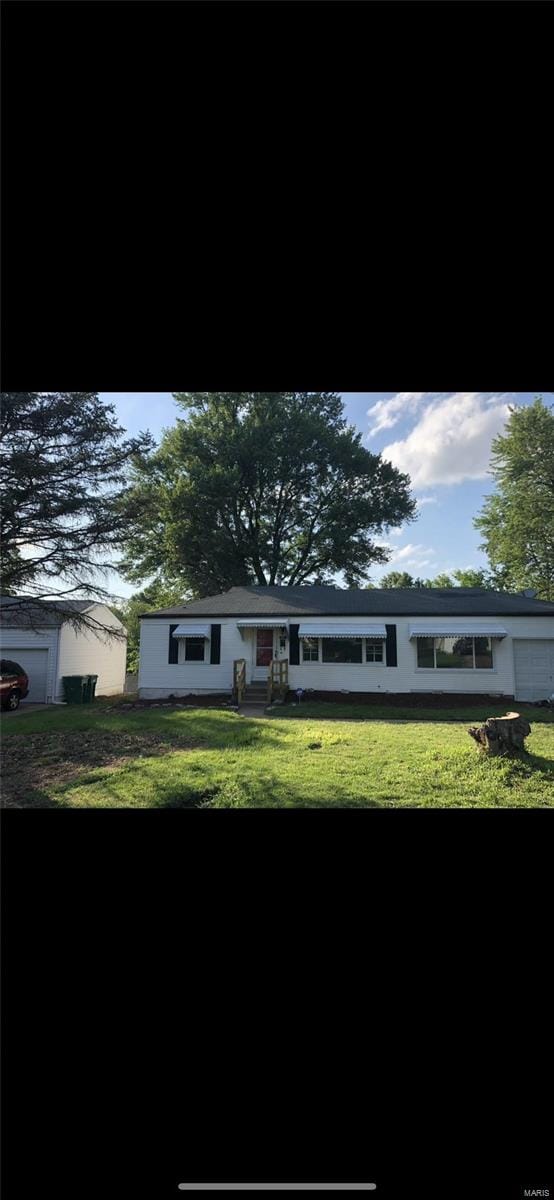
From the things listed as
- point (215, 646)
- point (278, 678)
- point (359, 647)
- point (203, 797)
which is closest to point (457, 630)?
point (359, 647)

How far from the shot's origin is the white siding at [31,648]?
9062 millimetres

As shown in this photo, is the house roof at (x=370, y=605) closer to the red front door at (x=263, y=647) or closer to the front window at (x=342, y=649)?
the red front door at (x=263, y=647)

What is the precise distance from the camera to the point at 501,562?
15086 mm

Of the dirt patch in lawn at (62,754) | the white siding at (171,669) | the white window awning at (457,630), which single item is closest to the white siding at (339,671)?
the white siding at (171,669)

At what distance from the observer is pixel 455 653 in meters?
9.97

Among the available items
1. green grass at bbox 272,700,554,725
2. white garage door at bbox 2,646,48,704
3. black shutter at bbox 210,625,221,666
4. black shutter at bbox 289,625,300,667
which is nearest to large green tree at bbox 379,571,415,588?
black shutter at bbox 289,625,300,667

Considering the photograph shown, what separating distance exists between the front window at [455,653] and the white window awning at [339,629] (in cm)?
96

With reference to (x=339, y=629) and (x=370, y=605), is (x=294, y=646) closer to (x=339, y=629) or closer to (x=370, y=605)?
(x=339, y=629)

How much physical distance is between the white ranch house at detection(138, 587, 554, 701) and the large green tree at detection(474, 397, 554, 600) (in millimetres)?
4200

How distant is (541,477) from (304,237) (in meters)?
15.9

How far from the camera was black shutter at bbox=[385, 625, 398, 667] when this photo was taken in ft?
33.4

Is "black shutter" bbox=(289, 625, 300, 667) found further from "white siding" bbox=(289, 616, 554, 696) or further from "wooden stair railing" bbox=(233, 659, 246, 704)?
"wooden stair railing" bbox=(233, 659, 246, 704)
